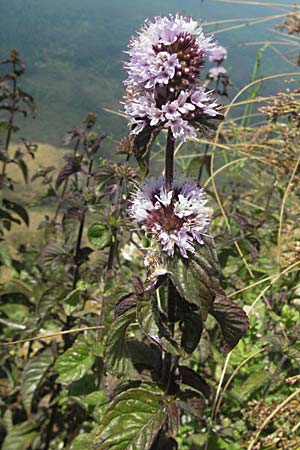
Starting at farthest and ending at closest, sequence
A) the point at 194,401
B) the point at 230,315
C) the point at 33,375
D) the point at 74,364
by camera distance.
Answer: the point at 33,375
the point at 74,364
the point at 194,401
the point at 230,315

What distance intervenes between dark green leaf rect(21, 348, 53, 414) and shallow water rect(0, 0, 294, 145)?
3265 millimetres

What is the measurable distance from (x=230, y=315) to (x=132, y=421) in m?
0.31

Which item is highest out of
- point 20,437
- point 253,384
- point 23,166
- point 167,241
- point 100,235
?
point 23,166

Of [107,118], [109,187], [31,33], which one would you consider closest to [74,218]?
[109,187]

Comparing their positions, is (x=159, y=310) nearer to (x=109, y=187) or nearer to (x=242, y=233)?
(x=109, y=187)

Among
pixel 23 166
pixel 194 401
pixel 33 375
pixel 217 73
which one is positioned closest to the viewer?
pixel 194 401

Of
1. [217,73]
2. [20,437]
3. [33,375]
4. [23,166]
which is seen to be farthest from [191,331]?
[217,73]

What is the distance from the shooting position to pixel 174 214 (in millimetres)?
1075

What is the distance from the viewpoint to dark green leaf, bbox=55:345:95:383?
1.60 metres

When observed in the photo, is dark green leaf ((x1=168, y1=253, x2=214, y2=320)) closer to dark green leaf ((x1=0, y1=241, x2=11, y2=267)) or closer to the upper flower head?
the upper flower head

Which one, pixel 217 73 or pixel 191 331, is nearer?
pixel 191 331

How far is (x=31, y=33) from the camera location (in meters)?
10.8

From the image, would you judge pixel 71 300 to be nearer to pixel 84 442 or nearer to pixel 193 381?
pixel 84 442

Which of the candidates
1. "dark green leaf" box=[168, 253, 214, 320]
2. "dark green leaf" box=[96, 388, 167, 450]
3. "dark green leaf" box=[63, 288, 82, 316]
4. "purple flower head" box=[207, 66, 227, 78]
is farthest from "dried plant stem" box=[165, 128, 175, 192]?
"purple flower head" box=[207, 66, 227, 78]
